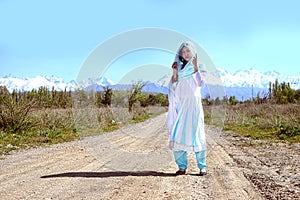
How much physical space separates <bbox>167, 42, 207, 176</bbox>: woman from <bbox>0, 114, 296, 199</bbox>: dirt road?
43cm

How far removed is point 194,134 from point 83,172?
7.23 feet

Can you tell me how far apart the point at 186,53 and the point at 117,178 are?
2.52 metres

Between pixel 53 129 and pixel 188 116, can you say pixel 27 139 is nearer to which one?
pixel 53 129

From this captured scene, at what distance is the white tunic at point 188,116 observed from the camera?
750 cm

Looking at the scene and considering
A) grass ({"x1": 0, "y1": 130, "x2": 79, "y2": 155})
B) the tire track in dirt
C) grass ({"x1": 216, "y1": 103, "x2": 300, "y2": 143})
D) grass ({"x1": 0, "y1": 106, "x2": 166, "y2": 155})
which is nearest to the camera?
the tire track in dirt

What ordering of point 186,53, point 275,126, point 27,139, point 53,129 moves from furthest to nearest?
point 275,126, point 53,129, point 27,139, point 186,53

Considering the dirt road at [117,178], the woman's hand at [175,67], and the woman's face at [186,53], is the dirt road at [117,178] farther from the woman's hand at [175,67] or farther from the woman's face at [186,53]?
the woman's face at [186,53]

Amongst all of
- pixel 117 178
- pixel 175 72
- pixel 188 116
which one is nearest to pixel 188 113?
pixel 188 116

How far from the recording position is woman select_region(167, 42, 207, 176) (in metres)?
7.53

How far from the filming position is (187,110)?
761cm

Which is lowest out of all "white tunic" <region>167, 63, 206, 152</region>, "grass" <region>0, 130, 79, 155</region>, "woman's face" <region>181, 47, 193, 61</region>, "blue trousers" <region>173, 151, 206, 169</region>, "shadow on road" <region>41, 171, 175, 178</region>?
"grass" <region>0, 130, 79, 155</region>

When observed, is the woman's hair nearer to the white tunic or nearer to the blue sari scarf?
the blue sari scarf

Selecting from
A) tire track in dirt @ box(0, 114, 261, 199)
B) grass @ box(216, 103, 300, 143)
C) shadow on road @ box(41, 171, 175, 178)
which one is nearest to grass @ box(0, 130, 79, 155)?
tire track in dirt @ box(0, 114, 261, 199)

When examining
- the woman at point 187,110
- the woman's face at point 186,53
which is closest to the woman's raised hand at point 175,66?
the woman at point 187,110
